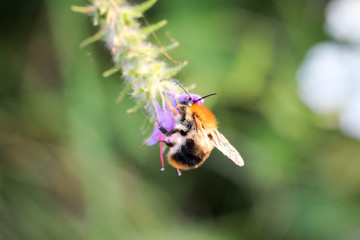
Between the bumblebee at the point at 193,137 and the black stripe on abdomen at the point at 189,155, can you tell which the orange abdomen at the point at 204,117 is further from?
the black stripe on abdomen at the point at 189,155

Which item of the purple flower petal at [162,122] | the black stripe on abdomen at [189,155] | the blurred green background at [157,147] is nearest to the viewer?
the purple flower petal at [162,122]

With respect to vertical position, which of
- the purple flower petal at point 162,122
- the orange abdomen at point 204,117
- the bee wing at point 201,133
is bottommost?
the purple flower petal at point 162,122

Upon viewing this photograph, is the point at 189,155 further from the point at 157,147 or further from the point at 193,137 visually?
the point at 157,147

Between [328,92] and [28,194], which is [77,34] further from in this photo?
[328,92]

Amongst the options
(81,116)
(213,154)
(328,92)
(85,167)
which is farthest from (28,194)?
A: (328,92)

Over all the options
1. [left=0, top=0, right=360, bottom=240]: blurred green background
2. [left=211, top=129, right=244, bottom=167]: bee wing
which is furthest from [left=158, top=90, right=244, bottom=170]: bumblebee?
[left=0, top=0, right=360, bottom=240]: blurred green background

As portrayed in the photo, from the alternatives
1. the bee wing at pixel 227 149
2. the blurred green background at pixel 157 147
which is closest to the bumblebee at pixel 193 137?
the bee wing at pixel 227 149
